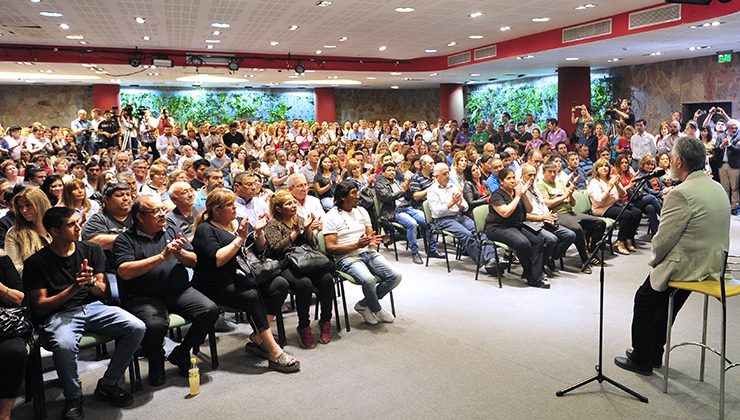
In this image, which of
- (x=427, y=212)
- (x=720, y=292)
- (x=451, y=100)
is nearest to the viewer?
(x=720, y=292)

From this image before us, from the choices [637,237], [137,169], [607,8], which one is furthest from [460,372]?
[607,8]

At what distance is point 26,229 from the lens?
368 cm

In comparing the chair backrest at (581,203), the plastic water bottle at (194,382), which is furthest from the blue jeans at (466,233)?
the plastic water bottle at (194,382)

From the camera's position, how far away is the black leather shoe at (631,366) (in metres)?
3.63

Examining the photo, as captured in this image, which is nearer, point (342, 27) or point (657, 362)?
point (657, 362)

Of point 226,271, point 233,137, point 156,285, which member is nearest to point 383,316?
point 226,271

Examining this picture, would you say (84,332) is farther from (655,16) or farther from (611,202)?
(655,16)

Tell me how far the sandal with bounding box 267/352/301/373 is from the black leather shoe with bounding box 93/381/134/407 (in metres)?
0.88

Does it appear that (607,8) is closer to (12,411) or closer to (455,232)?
(455,232)

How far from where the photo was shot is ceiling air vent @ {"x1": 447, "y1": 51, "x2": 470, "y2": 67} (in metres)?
13.8

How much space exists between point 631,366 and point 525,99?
15968mm

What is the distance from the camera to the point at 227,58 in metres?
13.5

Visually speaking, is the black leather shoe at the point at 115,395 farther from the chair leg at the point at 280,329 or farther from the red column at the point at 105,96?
the red column at the point at 105,96

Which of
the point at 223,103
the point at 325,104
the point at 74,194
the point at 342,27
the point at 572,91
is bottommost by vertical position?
the point at 74,194
